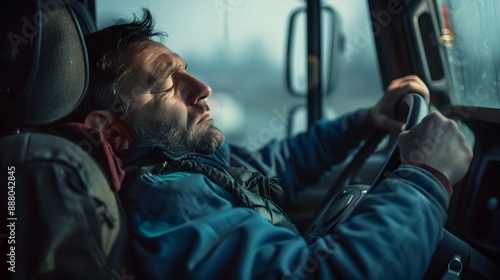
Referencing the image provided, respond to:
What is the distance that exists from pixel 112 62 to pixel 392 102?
937 millimetres

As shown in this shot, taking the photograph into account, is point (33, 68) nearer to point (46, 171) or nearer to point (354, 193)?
point (46, 171)

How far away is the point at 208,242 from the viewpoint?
89 cm

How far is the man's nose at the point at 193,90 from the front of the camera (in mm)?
984

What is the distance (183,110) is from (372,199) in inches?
14.6

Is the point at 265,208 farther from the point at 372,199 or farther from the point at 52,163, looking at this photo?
the point at 52,163

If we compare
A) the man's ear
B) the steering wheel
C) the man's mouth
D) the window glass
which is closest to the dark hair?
the man's ear

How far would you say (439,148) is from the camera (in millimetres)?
1015

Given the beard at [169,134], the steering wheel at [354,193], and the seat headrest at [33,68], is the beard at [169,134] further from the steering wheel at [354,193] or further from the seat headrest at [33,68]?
the steering wheel at [354,193]

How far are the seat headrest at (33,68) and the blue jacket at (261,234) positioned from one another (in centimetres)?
16

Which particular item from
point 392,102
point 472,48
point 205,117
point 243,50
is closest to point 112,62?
point 205,117

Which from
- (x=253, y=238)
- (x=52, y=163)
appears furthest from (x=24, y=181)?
(x=253, y=238)

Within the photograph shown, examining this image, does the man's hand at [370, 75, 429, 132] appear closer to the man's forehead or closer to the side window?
the side window

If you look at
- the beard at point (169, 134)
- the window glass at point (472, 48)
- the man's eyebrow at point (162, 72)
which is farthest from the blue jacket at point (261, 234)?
the window glass at point (472, 48)

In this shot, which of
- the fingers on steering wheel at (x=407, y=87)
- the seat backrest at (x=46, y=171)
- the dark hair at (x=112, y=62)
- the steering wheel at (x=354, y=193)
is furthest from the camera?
the fingers on steering wheel at (x=407, y=87)
